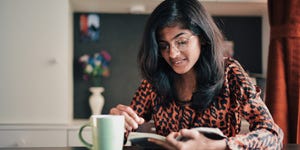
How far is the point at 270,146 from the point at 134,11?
70.8 inches

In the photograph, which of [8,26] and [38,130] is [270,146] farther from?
[8,26]

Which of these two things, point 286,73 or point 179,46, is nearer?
point 179,46

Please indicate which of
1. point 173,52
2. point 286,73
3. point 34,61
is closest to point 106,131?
point 173,52

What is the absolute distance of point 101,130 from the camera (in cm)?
89

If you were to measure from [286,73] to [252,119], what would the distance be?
0.98m

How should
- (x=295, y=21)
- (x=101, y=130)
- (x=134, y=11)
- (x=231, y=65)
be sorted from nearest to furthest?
1. (x=101, y=130)
2. (x=231, y=65)
3. (x=295, y=21)
4. (x=134, y=11)

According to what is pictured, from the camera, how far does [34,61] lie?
7.93 feet

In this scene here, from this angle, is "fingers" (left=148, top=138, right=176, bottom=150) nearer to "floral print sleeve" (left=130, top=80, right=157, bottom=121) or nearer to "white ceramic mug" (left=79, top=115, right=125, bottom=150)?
"white ceramic mug" (left=79, top=115, right=125, bottom=150)

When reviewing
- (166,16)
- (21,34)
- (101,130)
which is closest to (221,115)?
(166,16)

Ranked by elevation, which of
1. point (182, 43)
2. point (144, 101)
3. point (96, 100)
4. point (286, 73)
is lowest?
point (96, 100)

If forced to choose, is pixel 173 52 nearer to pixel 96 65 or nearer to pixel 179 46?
pixel 179 46

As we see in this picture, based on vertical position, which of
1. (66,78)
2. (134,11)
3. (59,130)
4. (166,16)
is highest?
(134,11)

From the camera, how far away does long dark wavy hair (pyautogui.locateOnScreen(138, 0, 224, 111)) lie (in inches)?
49.0

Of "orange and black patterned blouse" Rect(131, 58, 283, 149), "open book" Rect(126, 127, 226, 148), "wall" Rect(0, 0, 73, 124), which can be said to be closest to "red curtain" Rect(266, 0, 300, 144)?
"orange and black patterned blouse" Rect(131, 58, 283, 149)
